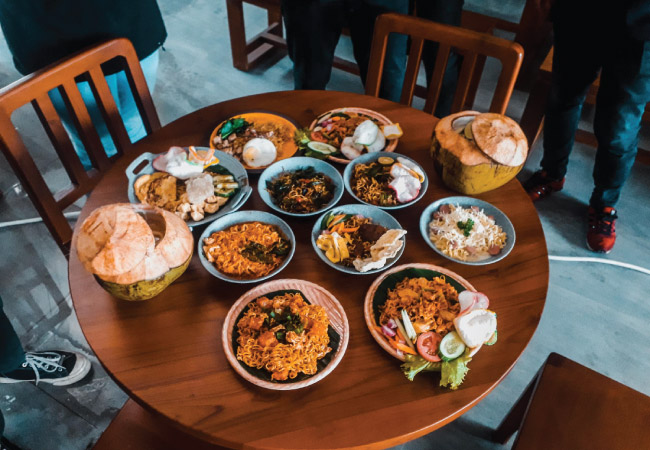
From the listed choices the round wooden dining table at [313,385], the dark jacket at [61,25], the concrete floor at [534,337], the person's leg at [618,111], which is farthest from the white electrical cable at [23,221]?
the person's leg at [618,111]

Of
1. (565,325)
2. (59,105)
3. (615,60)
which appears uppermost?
(615,60)

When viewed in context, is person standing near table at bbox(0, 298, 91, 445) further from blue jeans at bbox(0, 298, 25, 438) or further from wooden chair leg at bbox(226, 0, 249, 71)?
wooden chair leg at bbox(226, 0, 249, 71)

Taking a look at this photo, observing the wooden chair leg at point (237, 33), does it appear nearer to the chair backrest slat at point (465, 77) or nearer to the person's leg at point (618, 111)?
the chair backrest slat at point (465, 77)

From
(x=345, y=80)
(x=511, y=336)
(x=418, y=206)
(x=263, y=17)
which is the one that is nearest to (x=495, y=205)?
(x=418, y=206)

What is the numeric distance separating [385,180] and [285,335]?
0.61 metres

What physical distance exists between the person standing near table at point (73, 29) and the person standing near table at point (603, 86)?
1.78m

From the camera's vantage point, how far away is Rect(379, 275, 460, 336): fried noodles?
109 centimetres

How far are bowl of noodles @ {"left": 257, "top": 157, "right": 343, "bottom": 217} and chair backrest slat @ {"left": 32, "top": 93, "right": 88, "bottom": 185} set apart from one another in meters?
0.78

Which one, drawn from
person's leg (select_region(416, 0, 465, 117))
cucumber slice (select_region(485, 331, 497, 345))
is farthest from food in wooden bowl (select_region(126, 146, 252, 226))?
person's leg (select_region(416, 0, 465, 117))

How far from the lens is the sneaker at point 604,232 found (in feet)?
7.80

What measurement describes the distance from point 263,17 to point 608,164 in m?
3.21

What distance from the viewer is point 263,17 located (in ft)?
13.8

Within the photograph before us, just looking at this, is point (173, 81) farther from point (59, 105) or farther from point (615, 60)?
point (615, 60)

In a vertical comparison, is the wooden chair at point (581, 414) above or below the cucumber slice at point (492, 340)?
below
